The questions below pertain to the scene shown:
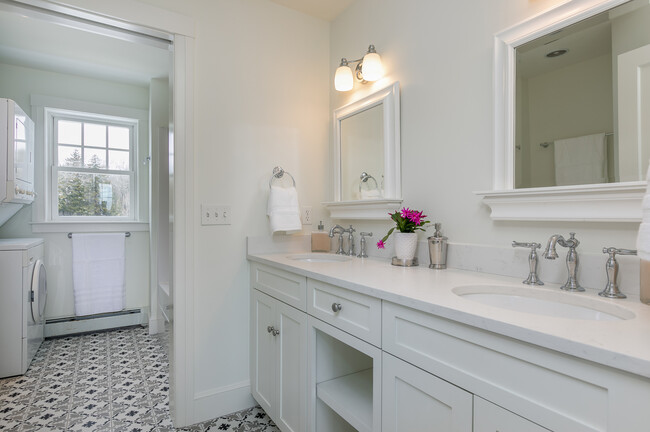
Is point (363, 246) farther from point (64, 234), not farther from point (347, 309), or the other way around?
point (64, 234)

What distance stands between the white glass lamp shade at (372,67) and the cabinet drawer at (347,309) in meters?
1.15

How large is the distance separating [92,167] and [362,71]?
295 cm

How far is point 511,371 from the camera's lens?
730mm

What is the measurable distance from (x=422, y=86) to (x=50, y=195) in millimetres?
3420

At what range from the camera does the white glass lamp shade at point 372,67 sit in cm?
188

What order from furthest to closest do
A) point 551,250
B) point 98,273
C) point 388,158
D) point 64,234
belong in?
point 98,273 < point 64,234 < point 388,158 < point 551,250

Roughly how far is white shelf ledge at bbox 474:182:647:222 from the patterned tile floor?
61.4 inches

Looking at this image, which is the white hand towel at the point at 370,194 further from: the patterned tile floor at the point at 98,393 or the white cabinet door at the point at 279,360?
the patterned tile floor at the point at 98,393

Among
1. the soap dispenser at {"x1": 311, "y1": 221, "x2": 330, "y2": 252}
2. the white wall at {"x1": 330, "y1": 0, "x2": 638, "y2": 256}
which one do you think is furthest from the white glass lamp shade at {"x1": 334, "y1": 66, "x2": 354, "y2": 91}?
the soap dispenser at {"x1": 311, "y1": 221, "x2": 330, "y2": 252}

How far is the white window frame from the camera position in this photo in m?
3.15

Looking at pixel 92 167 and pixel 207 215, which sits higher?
pixel 92 167

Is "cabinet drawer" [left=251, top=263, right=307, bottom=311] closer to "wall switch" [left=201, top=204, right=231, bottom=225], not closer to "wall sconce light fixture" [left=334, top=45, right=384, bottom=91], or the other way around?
"wall switch" [left=201, top=204, right=231, bottom=225]

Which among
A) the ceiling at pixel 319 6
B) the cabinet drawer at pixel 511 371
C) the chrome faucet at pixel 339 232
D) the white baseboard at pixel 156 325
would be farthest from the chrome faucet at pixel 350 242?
the white baseboard at pixel 156 325

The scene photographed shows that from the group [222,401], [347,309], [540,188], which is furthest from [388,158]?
[222,401]
